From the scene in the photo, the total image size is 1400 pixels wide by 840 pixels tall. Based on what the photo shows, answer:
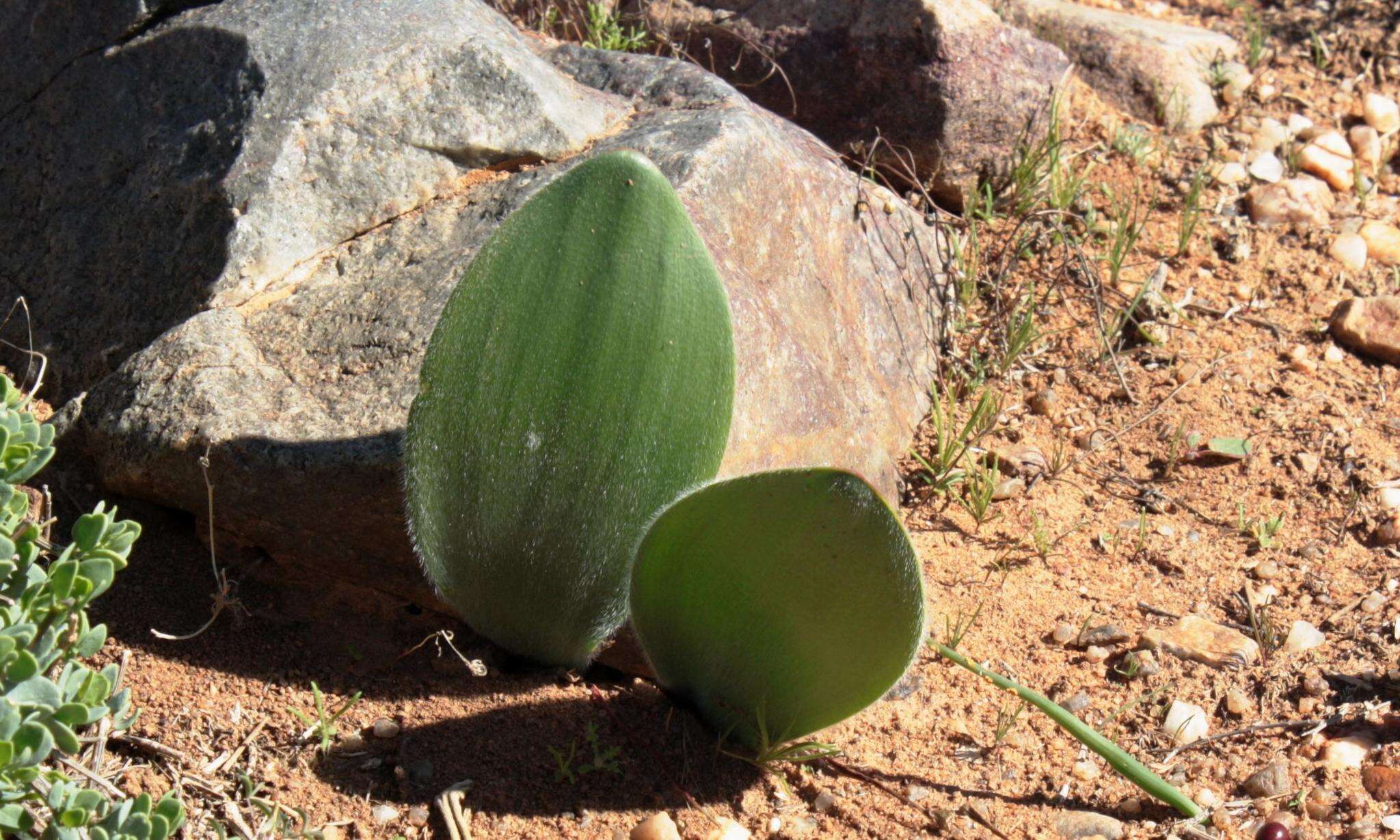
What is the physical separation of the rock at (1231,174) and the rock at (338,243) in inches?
45.4

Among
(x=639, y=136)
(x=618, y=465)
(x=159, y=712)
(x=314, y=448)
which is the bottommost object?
(x=159, y=712)

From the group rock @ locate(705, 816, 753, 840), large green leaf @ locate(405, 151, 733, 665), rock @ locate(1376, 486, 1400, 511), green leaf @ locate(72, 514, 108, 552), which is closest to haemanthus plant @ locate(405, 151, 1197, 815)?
large green leaf @ locate(405, 151, 733, 665)

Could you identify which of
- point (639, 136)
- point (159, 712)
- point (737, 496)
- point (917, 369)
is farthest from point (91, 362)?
point (917, 369)

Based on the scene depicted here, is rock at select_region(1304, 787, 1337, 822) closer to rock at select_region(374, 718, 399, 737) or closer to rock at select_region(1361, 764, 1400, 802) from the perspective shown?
rock at select_region(1361, 764, 1400, 802)

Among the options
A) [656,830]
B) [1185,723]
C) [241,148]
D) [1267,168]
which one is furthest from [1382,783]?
[241,148]

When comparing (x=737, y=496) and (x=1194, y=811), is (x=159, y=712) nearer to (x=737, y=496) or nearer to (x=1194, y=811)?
(x=737, y=496)

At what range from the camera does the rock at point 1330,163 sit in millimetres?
3229

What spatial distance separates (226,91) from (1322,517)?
7.05ft

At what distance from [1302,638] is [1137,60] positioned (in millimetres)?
1898

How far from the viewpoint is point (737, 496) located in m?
1.45

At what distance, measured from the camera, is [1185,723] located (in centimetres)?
186

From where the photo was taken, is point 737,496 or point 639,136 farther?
point 639,136

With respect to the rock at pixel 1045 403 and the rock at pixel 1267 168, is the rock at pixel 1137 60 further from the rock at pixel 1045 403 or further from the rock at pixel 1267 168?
the rock at pixel 1045 403

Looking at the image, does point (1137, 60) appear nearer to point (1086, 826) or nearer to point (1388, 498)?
point (1388, 498)
